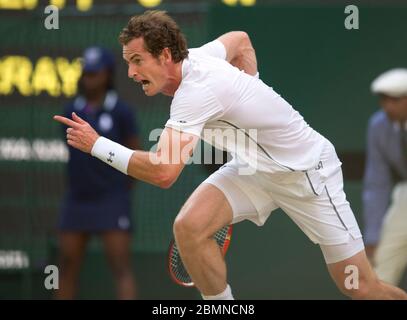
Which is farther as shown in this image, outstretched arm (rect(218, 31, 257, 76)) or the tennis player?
outstretched arm (rect(218, 31, 257, 76))

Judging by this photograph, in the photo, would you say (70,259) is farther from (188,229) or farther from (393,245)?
(188,229)

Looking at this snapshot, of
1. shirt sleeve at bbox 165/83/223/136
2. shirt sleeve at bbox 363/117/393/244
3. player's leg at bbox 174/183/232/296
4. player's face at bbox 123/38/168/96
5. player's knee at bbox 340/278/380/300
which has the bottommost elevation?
player's knee at bbox 340/278/380/300

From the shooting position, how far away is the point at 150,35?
19.2 ft

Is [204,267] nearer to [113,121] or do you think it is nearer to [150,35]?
[150,35]

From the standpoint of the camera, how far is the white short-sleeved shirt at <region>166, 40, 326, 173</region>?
18.9 feet

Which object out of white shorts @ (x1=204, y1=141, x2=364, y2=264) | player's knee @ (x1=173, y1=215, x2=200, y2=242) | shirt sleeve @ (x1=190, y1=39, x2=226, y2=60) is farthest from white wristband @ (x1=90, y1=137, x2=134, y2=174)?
shirt sleeve @ (x1=190, y1=39, x2=226, y2=60)

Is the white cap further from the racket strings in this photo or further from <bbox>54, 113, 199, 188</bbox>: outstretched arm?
<bbox>54, 113, 199, 188</bbox>: outstretched arm

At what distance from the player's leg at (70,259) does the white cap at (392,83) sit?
2.29 metres

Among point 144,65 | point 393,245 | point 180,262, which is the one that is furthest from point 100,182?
point 144,65

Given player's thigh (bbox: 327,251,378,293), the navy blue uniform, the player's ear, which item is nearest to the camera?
the player's ear

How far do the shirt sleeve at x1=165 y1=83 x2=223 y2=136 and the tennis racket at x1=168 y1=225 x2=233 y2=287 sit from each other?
0.99 meters

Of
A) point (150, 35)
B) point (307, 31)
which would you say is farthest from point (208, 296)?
point (307, 31)

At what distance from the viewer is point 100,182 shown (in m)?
8.36

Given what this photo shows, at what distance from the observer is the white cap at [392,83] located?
8117 millimetres
